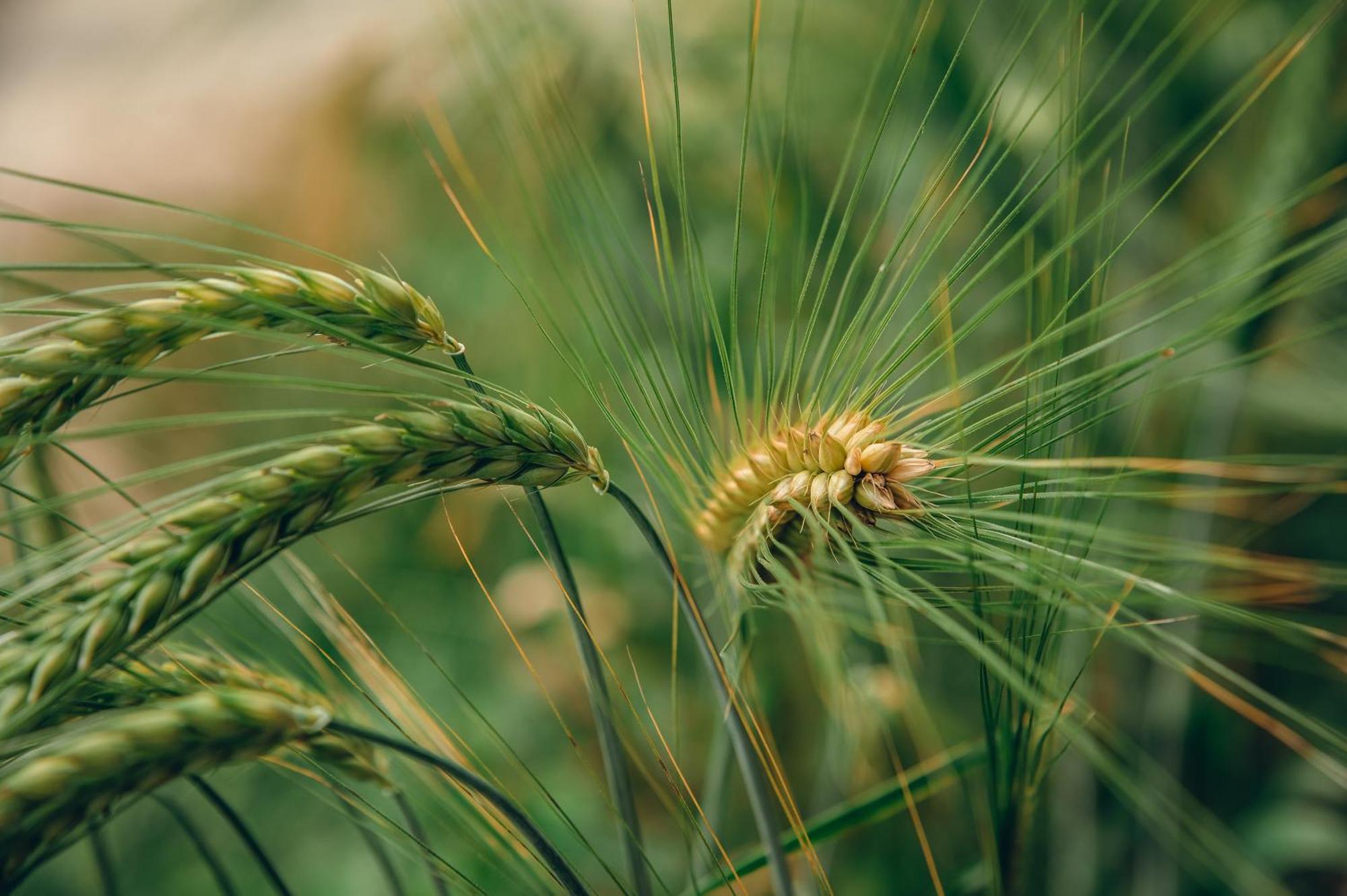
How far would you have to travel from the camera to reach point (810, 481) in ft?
0.94

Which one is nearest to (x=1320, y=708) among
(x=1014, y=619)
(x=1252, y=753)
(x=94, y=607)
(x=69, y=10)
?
(x=1252, y=753)

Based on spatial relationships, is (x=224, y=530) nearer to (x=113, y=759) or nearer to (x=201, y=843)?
(x=113, y=759)

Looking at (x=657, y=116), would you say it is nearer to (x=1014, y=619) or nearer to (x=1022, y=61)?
(x=1022, y=61)

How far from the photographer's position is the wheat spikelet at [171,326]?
0.21 m

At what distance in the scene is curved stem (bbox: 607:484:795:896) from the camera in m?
0.29

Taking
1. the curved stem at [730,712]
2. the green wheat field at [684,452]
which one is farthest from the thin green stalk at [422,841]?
the curved stem at [730,712]

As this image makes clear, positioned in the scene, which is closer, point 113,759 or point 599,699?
point 113,759

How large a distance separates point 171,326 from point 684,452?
18cm

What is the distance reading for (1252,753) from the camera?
0.70m

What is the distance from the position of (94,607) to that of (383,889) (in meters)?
0.61

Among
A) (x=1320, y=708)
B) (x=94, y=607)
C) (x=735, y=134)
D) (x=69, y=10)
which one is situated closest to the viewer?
(x=94, y=607)

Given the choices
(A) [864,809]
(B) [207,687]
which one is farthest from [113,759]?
(A) [864,809]

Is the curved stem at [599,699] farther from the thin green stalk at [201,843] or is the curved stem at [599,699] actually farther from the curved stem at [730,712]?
the thin green stalk at [201,843]

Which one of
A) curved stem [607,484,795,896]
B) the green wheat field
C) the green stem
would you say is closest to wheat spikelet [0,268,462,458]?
the green wheat field
